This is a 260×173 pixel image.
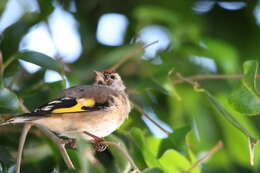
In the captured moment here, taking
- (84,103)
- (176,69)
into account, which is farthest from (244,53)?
(84,103)

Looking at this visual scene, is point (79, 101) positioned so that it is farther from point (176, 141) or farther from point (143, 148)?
point (176, 141)

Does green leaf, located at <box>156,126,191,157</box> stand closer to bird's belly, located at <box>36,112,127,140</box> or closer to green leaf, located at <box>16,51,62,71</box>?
bird's belly, located at <box>36,112,127,140</box>

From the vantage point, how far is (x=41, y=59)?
2.99 metres

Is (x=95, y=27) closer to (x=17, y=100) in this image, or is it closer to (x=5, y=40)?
(x=5, y=40)

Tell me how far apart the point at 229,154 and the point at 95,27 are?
56.7 inches

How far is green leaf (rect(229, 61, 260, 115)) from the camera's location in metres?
2.79

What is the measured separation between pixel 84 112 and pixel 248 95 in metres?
0.86

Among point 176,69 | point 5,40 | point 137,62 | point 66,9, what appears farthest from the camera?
point 66,9

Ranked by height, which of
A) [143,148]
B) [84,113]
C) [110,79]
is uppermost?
[84,113]

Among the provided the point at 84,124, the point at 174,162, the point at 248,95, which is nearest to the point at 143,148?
the point at 174,162

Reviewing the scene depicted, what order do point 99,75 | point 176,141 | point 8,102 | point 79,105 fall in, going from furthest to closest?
point 99,75 < point 176,141 < point 79,105 < point 8,102

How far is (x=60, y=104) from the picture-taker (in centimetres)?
283

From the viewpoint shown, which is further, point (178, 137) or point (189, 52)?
point (189, 52)

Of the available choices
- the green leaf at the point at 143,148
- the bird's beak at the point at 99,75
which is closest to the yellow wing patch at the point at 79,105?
the green leaf at the point at 143,148
